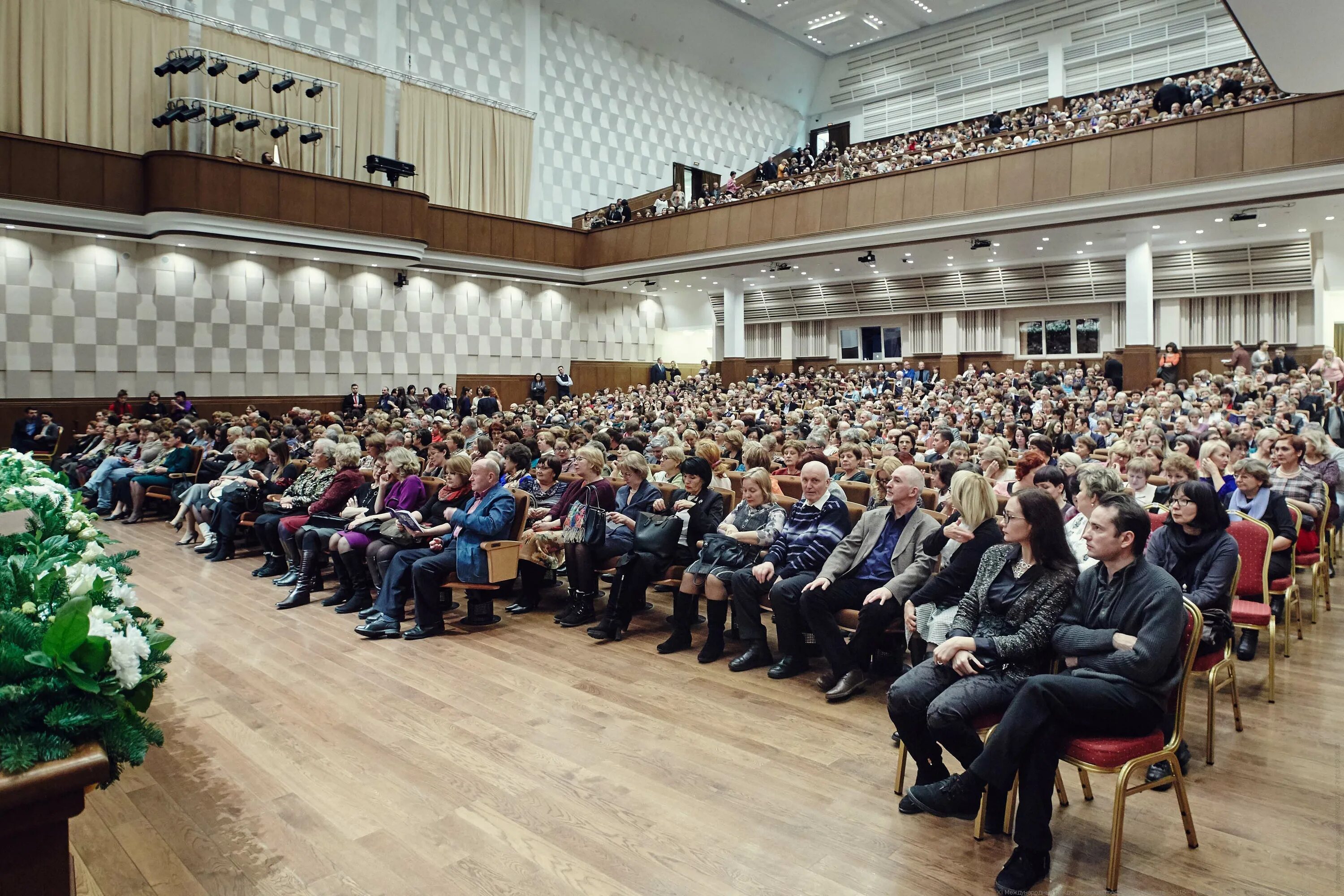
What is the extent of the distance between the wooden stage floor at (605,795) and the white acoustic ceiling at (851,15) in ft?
77.6

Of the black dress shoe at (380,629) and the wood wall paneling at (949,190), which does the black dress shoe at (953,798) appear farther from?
the wood wall paneling at (949,190)

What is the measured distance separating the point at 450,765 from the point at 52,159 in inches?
540

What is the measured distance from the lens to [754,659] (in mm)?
4238

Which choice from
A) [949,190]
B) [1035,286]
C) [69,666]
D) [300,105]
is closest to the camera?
[69,666]

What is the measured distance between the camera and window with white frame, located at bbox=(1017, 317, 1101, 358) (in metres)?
17.5

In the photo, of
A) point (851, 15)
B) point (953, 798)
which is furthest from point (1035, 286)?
point (953, 798)

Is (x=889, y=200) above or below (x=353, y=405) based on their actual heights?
above

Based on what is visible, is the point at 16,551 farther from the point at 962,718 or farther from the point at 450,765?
the point at 962,718

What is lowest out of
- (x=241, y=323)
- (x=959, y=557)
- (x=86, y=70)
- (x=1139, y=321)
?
(x=959, y=557)

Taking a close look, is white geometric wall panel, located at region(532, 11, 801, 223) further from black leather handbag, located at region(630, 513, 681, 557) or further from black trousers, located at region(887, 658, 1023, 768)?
black trousers, located at region(887, 658, 1023, 768)

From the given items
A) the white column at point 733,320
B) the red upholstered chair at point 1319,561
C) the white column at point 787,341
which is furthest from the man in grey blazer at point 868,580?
the white column at point 787,341

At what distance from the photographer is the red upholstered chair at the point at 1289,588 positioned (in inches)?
162

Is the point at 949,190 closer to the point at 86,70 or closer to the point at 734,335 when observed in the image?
the point at 734,335

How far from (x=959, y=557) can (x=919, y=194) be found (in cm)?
1202
